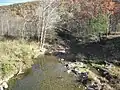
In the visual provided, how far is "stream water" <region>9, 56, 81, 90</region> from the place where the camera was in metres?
21.2

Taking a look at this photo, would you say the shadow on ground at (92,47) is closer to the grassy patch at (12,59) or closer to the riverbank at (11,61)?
the grassy patch at (12,59)

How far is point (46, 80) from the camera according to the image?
2336 cm

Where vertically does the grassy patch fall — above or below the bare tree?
below

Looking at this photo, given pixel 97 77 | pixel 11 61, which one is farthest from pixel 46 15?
pixel 97 77

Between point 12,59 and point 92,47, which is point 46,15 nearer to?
point 92,47

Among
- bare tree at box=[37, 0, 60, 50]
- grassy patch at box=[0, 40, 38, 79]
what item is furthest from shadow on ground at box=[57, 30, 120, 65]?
grassy patch at box=[0, 40, 38, 79]

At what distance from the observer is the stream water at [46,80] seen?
21.2 meters

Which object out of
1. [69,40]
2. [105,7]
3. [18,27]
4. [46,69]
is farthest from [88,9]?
[46,69]

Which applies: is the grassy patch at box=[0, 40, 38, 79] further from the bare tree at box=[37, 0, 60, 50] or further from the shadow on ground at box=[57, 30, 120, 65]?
the bare tree at box=[37, 0, 60, 50]

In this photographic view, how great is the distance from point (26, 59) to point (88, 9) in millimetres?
36745

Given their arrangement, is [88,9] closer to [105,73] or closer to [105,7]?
[105,7]

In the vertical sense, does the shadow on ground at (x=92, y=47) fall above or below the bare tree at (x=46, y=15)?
below

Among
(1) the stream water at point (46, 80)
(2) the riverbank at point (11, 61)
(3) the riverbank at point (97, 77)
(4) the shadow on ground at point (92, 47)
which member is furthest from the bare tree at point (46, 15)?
(3) the riverbank at point (97, 77)

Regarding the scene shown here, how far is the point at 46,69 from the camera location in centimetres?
2864
